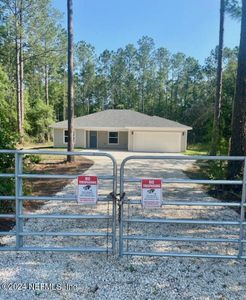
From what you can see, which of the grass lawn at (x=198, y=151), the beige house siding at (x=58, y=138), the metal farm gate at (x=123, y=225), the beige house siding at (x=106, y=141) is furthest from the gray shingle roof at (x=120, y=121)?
the metal farm gate at (x=123, y=225)

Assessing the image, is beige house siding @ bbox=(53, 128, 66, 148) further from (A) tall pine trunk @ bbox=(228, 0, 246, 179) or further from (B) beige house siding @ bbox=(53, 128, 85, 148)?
(A) tall pine trunk @ bbox=(228, 0, 246, 179)

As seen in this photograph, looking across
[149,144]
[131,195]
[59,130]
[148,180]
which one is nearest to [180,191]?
[131,195]

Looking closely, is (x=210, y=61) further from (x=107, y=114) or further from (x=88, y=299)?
(x=88, y=299)

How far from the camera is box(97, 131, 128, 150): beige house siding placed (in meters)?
28.2

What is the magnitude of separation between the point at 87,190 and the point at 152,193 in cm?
87

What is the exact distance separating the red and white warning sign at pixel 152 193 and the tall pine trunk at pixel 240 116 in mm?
5124

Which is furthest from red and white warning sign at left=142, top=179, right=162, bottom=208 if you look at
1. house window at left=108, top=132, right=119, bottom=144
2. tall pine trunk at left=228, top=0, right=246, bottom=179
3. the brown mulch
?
house window at left=108, top=132, right=119, bottom=144

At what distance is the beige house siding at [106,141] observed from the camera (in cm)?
2820

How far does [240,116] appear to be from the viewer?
333 inches

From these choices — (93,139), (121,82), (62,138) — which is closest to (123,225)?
(93,139)

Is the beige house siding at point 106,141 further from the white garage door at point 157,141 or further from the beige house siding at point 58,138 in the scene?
the beige house siding at point 58,138

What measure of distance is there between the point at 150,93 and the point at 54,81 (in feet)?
56.5

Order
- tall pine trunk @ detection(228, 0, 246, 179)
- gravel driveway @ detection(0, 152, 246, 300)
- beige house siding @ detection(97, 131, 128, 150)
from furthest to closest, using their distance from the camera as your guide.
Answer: beige house siding @ detection(97, 131, 128, 150) < tall pine trunk @ detection(228, 0, 246, 179) < gravel driveway @ detection(0, 152, 246, 300)

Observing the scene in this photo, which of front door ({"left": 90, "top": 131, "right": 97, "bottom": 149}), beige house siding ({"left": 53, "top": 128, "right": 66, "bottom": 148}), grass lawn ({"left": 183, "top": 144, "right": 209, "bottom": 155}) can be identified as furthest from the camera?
beige house siding ({"left": 53, "top": 128, "right": 66, "bottom": 148})
